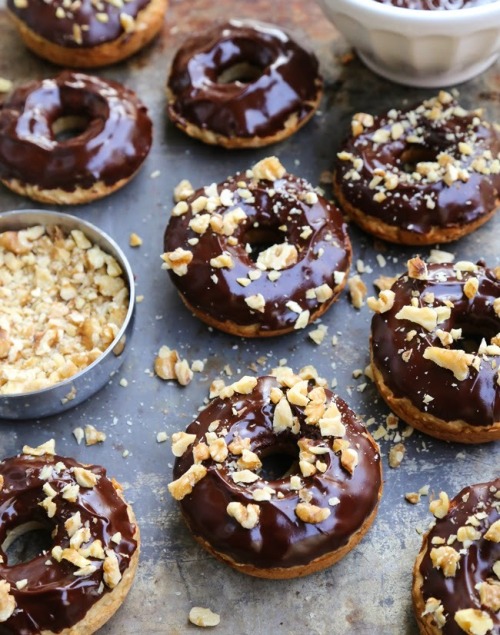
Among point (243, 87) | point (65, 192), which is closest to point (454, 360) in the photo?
point (243, 87)

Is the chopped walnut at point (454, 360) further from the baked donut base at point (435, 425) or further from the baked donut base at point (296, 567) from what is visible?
the baked donut base at point (296, 567)

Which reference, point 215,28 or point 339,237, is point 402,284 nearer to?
point 339,237

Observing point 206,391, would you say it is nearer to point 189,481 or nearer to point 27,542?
point 189,481

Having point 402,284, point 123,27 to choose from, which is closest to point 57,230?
point 123,27

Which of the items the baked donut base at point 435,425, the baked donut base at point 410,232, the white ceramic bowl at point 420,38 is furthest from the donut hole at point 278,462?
the white ceramic bowl at point 420,38

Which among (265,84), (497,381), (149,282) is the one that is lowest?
(149,282)
